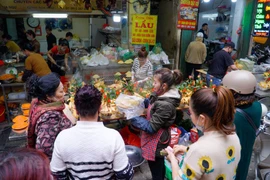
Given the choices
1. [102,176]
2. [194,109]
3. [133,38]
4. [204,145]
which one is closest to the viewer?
[204,145]

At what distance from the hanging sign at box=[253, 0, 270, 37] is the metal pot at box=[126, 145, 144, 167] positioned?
5.39 meters

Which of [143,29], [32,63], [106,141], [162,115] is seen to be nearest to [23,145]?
A: [32,63]

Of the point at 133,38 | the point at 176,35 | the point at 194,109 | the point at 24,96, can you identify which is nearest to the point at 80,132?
the point at 194,109

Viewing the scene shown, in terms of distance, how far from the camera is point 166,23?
6.97 meters

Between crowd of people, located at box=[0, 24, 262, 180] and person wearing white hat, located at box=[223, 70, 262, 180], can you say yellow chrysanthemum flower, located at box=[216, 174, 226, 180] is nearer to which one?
crowd of people, located at box=[0, 24, 262, 180]

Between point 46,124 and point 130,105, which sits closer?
point 46,124

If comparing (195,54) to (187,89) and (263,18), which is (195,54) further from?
(187,89)

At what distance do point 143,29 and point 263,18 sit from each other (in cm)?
350

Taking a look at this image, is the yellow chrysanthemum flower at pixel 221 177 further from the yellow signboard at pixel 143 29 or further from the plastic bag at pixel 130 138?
the yellow signboard at pixel 143 29

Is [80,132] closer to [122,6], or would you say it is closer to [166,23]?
[122,6]

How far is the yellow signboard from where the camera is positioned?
18.8 feet

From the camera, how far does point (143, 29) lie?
5.79 meters

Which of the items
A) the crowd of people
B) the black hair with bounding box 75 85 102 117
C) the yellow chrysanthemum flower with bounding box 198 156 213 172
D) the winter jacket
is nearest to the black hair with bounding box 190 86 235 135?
the crowd of people

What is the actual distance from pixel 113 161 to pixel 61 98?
0.77 m
